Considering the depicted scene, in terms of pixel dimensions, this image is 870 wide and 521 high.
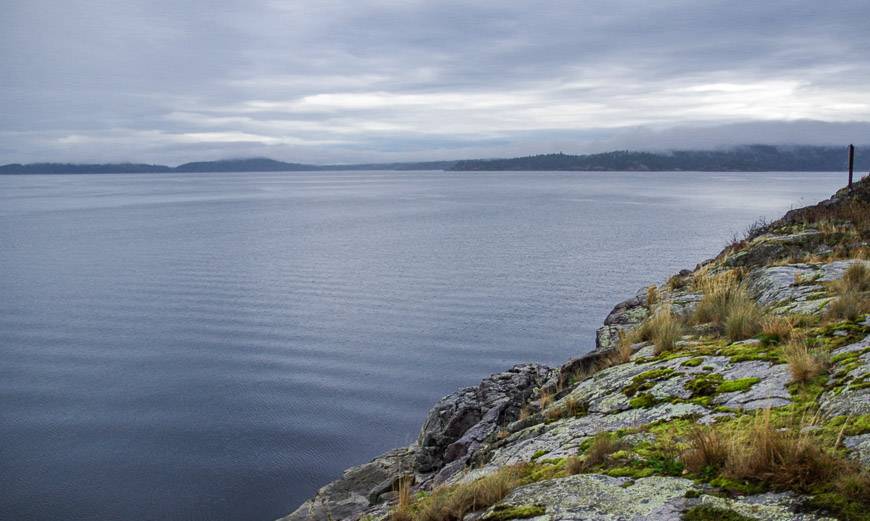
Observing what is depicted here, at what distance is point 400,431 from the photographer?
22047 millimetres

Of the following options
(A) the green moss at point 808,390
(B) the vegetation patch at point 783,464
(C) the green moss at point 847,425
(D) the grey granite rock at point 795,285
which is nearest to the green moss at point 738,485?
(B) the vegetation patch at point 783,464

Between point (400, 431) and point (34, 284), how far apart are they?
38.2m

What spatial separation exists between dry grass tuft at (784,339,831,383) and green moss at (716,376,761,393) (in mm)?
420

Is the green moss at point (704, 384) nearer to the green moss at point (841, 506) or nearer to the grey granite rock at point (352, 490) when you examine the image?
the green moss at point (841, 506)

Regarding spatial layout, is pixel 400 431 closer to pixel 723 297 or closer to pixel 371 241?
pixel 723 297

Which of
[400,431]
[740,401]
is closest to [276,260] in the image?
[400,431]

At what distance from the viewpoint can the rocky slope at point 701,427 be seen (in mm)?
4793

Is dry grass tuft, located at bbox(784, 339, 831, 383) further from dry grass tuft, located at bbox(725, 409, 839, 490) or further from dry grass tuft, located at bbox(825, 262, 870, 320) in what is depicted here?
dry grass tuft, located at bbox(825, 262, 870, 320)

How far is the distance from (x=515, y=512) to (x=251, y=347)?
27508 mm

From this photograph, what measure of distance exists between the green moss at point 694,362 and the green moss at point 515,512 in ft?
12.6

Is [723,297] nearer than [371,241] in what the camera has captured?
Yes

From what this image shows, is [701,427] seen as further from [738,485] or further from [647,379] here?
[647,379]

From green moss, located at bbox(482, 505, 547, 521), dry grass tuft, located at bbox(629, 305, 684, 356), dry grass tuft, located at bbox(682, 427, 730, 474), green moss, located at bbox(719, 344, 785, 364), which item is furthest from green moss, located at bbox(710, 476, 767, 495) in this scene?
dry grass tuft, located at bbox(629, 305, 684, 356)

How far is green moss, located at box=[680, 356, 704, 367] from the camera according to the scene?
836 cm
